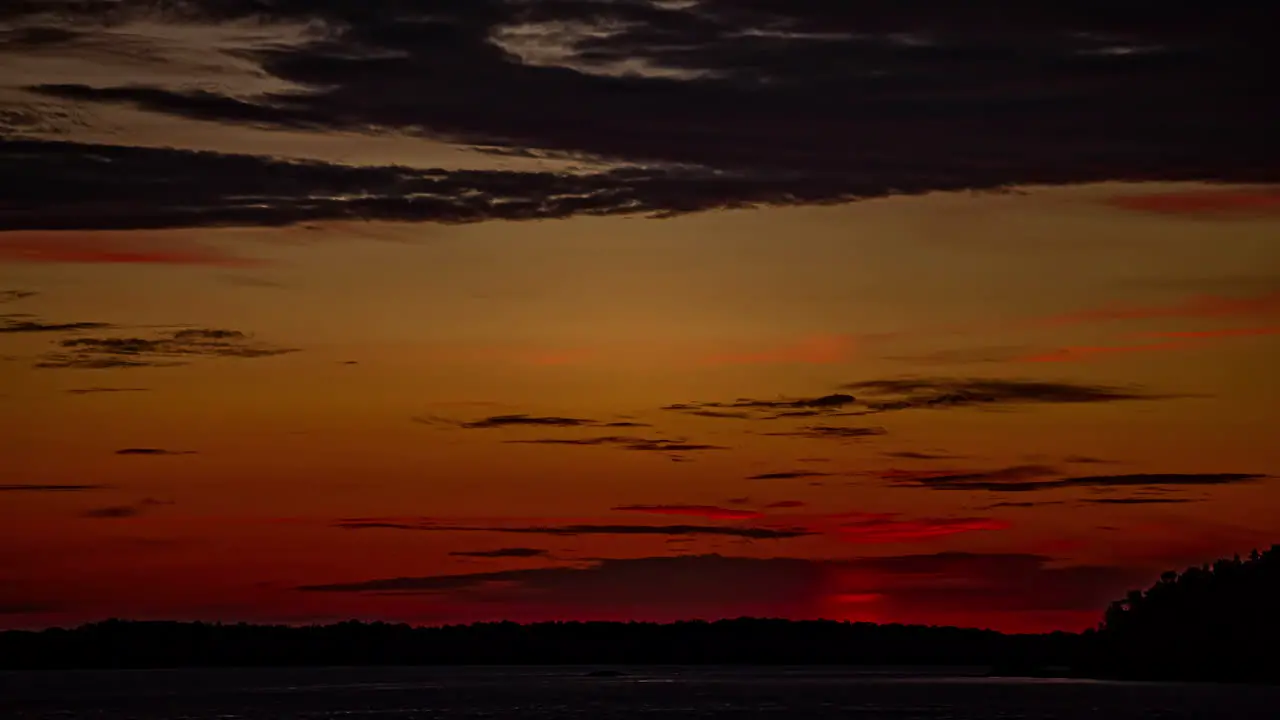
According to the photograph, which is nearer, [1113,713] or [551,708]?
[1113,713]

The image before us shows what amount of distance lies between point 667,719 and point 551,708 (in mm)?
30755

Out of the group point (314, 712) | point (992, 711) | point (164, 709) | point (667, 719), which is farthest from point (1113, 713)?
point (164, 709)

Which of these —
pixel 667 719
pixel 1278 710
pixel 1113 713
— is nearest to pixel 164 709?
pixel 667 719

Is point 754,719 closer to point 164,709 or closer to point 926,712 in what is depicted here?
point 926,712

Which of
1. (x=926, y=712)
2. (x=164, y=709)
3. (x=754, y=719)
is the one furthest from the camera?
(x=164, y=709)

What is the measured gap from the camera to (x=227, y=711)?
7539 inches

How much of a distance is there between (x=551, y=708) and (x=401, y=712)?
1793cm

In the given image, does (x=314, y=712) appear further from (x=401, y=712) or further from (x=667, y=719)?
(x=667, y=719)

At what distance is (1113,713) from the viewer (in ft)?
584

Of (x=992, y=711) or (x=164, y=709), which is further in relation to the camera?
(x=164, y=709)

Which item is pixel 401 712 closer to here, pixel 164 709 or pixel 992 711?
pixel 164 709

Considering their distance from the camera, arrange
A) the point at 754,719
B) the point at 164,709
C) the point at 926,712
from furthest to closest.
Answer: the point at 164,709
the point at 926,712
the point at 754,719

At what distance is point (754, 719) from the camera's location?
559 ft

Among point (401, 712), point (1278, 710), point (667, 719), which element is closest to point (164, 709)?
point (401, 712)
